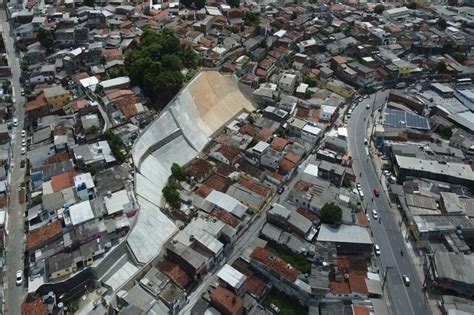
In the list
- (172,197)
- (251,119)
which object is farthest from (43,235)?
(251,119)

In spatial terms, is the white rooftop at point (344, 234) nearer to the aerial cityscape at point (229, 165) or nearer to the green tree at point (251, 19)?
the aerial cityscape at point (229, 165)

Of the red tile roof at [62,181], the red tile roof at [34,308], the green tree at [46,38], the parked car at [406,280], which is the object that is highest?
the green tree at [46,38]

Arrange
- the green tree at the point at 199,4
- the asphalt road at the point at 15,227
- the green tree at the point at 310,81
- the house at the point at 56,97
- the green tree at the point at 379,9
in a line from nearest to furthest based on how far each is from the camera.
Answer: the asphalt road at the point at 15,227
the house at the point at 56,97
the green tree at the point at 310,81
the green tree at the point at 199,4
the green tree at the point at 379,9

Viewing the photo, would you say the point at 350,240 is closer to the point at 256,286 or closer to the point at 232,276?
the point at 256,286

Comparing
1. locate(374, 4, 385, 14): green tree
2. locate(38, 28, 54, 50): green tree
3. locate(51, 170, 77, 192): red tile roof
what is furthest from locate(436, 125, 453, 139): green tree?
locate(38, 28, 54, 50): green tree

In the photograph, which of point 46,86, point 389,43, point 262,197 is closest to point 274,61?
point 389,43

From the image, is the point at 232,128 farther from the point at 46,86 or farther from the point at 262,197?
the point at 46,86

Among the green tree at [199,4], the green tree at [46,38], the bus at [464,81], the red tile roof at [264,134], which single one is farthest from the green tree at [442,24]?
the green tree at [46,38]
